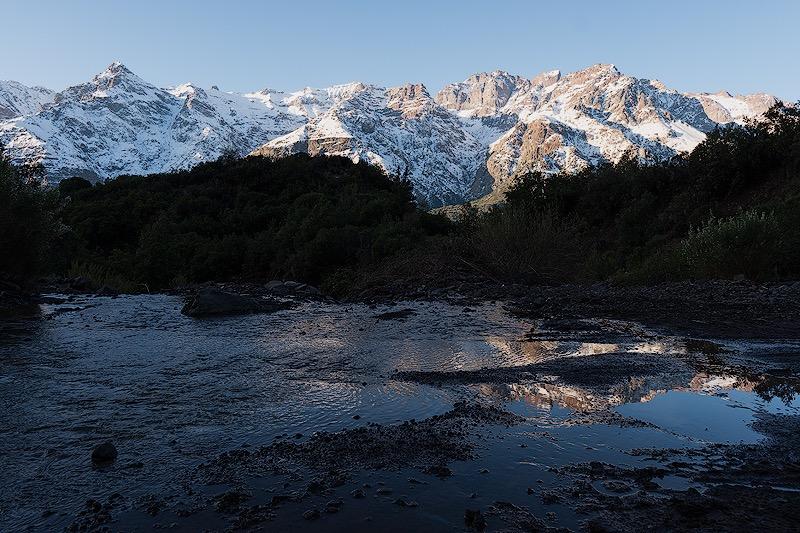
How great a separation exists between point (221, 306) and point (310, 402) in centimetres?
818

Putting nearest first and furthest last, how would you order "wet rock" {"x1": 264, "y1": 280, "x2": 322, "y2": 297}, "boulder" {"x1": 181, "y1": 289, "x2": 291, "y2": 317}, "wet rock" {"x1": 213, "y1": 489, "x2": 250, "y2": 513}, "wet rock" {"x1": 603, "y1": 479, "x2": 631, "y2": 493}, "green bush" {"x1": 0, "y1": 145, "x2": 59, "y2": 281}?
"wet rock" {"x1": 213, "y1": 489, "x2": 250, "y2": 513} < "wet rock" {"x1": 603, "y1": 479, "x2": 631, "y2": 493} < "boulder" {"x1": 181, "y1": 289, "x2": 291, "y2": 317} < "green bush" {"x1": 0, "y1": 145, "x2": 59, "y2": 281} < "wet rock" {"x1": 264, "y1": 280, "x2": 322, "y2": 297}

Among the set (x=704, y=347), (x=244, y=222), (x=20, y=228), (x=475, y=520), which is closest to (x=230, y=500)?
(x=475, y=520)

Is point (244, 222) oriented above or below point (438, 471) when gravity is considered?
above

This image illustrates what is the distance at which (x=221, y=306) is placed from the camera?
13023 millimetres

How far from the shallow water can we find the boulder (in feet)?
6.90

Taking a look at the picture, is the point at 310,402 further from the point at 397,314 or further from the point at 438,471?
the point at 397,314

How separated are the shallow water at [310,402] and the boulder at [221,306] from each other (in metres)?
2.10

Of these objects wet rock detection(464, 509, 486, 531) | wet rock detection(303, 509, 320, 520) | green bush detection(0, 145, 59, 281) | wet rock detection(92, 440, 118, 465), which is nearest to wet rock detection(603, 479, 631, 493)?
wet rock detection(464, 509, 486, 531)

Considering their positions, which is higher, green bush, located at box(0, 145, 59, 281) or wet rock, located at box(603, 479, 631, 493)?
green bush, located at box(0, 145, 59, 281)

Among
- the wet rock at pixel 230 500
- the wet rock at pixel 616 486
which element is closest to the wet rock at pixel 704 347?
the wet rock at pixel 616 486

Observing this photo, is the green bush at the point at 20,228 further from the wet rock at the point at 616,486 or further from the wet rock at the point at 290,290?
the wet rock at the point at 616,486

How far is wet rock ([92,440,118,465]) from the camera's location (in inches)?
163

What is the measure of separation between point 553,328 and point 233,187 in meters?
39.4

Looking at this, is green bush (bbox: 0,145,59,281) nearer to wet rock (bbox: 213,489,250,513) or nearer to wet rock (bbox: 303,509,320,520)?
wet rock (bbox: 213,489,250,513)
